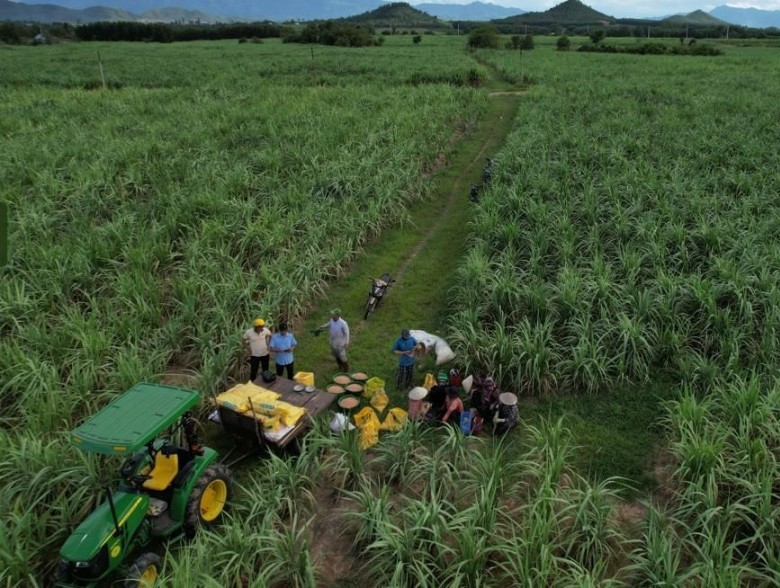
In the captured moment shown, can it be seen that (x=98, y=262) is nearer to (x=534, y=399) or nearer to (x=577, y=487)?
(x=534, y=399)

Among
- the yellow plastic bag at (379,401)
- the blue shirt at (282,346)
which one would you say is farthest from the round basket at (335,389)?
the blue shirt at (282,346)

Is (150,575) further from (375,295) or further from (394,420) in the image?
(375,295)

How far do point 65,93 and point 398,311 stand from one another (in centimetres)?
2719

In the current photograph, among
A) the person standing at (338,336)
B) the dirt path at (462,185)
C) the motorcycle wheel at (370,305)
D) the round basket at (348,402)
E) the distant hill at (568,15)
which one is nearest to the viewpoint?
the round basket at (348,402)

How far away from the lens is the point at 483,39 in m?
57.0

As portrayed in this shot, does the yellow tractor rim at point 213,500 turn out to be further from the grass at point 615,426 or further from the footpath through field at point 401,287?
the grass at point 615,426

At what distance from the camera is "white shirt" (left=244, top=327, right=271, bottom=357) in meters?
7.80

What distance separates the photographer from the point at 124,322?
27.3 ft

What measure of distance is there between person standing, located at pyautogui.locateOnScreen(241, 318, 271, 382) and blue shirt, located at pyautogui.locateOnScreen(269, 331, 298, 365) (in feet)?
0.42

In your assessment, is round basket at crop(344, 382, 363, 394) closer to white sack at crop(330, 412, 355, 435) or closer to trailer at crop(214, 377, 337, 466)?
trailer at crop(214, 377, 337, 466)

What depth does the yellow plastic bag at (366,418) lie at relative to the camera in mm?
7017

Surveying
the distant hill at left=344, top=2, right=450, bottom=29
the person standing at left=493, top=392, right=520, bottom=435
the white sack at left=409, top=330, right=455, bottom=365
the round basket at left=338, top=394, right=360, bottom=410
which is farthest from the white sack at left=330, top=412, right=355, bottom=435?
the distant hill at left=344, top=2, right=450, bottom=29

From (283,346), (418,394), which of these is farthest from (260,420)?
(418,394)

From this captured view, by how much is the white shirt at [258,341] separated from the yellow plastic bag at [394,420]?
214 cm
